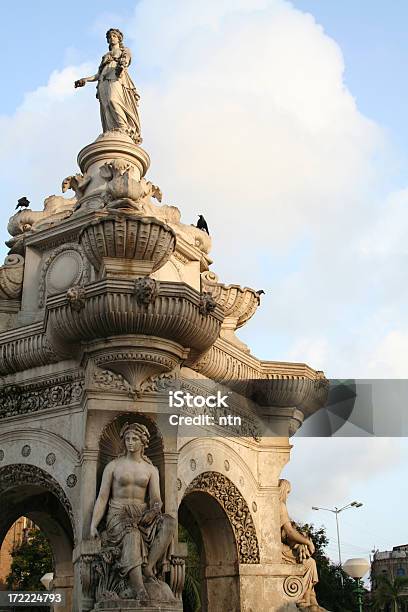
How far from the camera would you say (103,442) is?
12.5 metres

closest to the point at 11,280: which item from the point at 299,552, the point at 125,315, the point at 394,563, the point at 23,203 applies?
the point at 23,203

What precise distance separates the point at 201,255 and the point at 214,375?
3.50m

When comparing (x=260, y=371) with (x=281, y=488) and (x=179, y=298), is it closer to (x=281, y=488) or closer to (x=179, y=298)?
(x=281, y=488)

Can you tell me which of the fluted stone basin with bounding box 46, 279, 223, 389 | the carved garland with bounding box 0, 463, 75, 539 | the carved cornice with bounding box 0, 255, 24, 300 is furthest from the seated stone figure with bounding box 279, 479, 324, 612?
the carved cornice with bounding box 0, 255, 24, 300

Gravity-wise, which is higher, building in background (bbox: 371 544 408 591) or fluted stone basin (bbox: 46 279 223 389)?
building in background (bbox: 371 544 408 591)

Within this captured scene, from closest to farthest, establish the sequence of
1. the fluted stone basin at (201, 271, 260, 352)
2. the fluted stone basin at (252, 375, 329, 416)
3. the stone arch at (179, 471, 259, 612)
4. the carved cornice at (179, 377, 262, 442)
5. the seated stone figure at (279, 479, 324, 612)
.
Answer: the carved cornice at (179, 377, 262, 442) < the stone arch at (179, 471, 259, 612) < the seated stone figure at (279, 479, 324, 612) < the fluted stone basin at (252, 375, 329, 416) < the fluted stone basin at (201, 271, 260, 352)

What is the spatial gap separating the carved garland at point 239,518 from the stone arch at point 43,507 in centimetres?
274

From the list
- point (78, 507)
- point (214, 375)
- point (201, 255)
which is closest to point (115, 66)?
point (201, 255)

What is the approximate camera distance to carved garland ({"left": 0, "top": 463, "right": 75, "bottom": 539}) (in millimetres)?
12789

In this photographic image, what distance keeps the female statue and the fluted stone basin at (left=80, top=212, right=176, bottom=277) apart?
5567mm

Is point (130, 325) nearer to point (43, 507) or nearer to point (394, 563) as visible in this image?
point (43, 507)

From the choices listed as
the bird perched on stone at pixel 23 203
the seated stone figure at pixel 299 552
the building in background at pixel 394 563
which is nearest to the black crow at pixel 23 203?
the bird perched on stone at pixel 23 203

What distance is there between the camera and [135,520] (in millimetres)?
11273

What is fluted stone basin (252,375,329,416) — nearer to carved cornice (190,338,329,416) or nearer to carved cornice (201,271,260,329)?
carved cornice (190,338,329,416)
